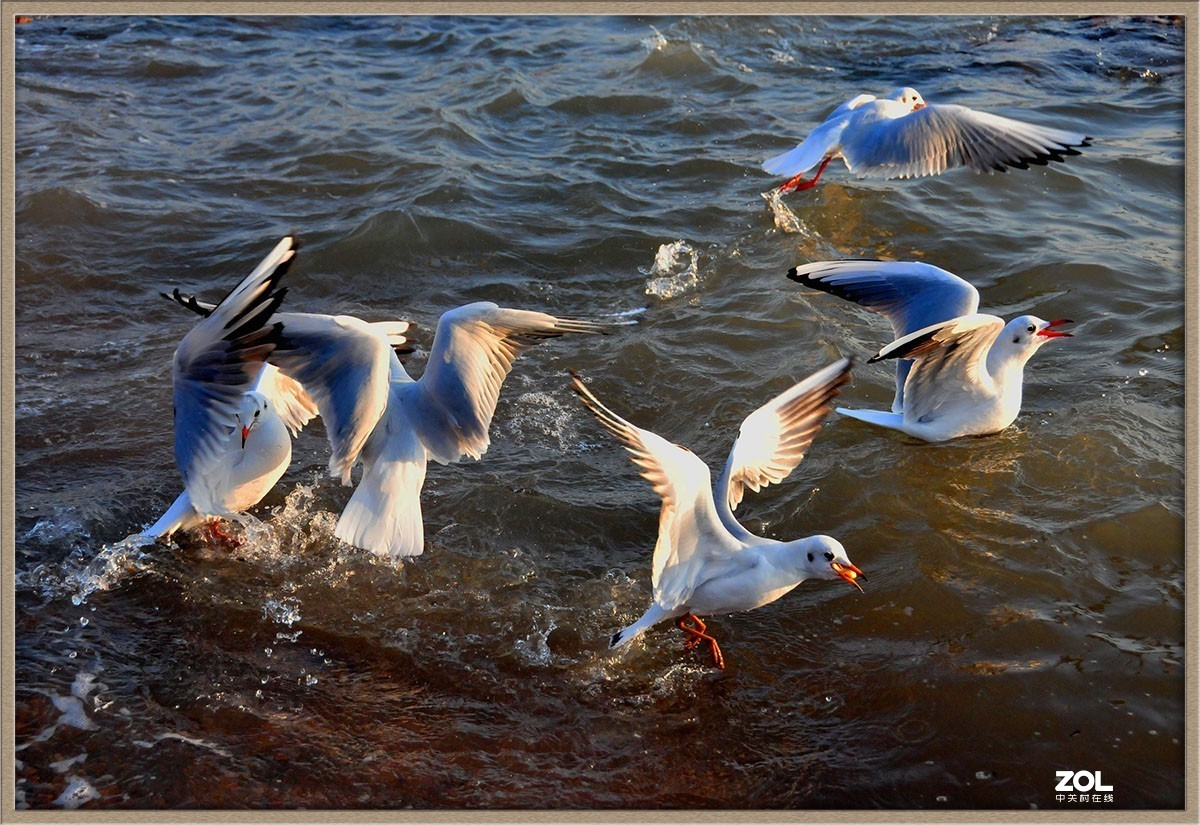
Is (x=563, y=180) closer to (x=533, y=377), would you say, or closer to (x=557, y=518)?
(x=533, y=377)

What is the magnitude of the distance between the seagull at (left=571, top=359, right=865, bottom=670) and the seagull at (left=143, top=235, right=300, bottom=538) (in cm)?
140

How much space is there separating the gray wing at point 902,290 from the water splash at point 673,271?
1799mm

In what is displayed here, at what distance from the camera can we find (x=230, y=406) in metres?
4.88

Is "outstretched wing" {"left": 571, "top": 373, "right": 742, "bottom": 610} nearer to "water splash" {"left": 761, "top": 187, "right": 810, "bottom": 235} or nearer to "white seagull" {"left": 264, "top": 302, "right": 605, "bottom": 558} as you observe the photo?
"white seagull" {"left": 264, "top": 302, "right": 605, "bottom": 558}

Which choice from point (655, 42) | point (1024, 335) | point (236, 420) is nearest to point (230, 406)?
point (236, 420)

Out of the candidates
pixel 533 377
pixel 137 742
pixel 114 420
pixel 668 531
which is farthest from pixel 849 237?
pixel 137 742

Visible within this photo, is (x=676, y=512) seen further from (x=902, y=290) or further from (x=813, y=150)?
(x=813, y=150)

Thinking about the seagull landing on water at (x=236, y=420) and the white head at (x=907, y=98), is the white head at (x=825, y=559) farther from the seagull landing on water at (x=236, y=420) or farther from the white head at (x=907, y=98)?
the white head at (x=907, y=98)

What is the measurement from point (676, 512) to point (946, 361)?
2.33m

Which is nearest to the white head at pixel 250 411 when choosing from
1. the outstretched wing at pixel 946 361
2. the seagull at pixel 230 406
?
the seagull at pixel 230 406

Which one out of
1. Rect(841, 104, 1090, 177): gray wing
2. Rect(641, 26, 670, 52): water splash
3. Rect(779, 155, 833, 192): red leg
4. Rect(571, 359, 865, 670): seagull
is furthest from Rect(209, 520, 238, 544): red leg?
Rect(641, 26, 670, 52): water splash

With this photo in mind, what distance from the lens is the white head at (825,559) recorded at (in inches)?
175

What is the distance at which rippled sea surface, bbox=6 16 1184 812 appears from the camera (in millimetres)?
4160

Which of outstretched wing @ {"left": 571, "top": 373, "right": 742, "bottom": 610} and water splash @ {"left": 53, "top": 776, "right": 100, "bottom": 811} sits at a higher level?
outstretched wing @ {"left": 571, "top": 373, "right": 742, "bottom": 610}
